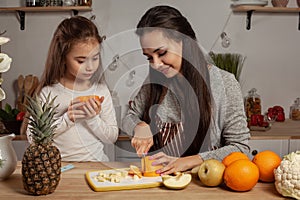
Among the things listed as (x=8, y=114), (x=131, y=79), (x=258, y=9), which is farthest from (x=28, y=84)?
(x=258, y=9)

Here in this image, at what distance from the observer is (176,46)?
160cm

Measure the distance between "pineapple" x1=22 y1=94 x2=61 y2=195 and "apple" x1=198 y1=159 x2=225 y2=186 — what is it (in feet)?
1.33

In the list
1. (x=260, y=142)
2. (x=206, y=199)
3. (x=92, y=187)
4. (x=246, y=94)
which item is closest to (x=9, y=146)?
(x=92, y=187)

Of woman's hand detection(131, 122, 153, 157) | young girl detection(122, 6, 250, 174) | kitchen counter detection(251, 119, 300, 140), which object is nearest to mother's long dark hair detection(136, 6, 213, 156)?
young girl detection(122, 6, 250, 174)

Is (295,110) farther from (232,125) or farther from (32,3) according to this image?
(32,3)

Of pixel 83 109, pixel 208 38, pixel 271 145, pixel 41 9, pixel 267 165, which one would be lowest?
pixel 271 145

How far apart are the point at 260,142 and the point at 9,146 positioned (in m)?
1.67

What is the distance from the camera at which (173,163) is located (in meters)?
1.46

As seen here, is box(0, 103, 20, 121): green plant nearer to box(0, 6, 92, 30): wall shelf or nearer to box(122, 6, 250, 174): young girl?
box(0, 6, 92, 30): wall shelf

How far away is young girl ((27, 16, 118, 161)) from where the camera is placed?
190 cm

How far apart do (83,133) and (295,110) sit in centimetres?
178

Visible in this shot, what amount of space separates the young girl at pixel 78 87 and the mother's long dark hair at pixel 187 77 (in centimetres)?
24

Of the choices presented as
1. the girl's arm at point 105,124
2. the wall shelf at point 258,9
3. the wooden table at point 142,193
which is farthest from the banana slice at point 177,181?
the wall shelf at point 258,9

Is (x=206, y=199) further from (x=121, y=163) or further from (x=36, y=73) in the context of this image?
(x=36, y=73)
